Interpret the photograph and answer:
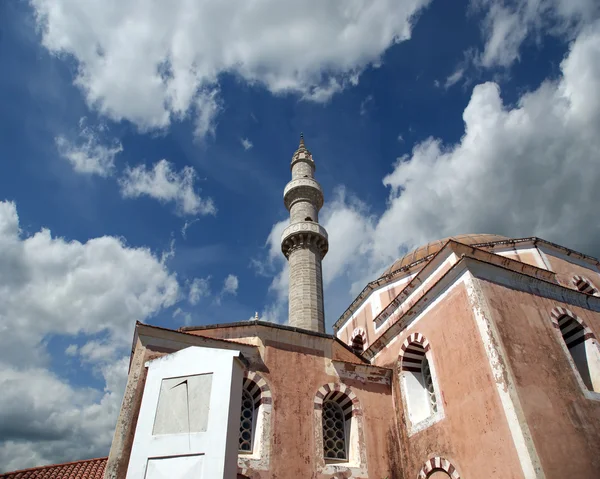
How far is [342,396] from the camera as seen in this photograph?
10.0 metres

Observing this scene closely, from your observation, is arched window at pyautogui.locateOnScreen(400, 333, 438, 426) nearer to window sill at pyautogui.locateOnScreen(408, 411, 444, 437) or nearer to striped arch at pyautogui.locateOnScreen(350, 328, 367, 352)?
window sill at pyautogui.locateOnScreen(408, 411, 444, 437)

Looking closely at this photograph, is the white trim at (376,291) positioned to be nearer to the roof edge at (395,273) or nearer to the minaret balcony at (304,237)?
the roof edge at (395,273)

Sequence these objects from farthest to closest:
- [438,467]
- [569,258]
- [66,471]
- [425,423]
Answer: [569,258] < [66,471] < [425,423] < [438,467]

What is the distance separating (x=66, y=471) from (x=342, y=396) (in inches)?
311

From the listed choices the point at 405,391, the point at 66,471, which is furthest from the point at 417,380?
the point at 66,471

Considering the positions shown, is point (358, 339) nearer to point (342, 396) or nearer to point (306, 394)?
point (342, 396)

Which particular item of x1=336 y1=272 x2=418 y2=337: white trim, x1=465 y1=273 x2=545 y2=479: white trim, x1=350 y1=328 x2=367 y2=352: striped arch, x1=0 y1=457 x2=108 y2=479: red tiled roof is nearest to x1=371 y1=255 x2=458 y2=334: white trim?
x1=350 y1=328 x2=367 y2=352: striped arch

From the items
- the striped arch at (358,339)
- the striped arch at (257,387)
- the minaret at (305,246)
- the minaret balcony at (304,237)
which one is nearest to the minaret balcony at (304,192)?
the minaret at (305,246)

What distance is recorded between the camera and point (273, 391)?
922 centimetres

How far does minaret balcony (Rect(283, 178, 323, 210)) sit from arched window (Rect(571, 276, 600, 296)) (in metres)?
10.5

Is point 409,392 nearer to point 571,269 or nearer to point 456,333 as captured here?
point 456,333

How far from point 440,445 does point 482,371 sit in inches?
76.8

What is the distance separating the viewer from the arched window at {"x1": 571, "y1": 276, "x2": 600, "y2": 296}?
12070 millimetres

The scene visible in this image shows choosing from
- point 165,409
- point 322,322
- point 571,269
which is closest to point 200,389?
point 165,409
